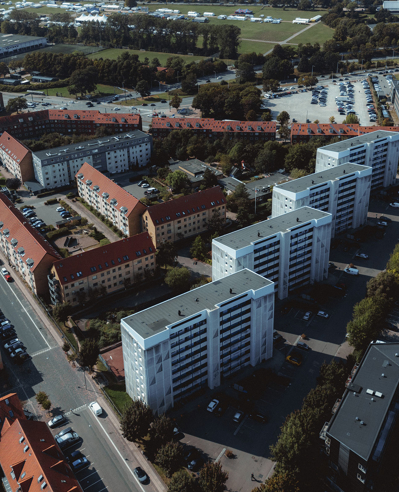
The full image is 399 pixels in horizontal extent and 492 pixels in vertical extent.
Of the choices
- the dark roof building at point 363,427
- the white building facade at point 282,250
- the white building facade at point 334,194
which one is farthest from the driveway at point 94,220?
the dark roof building at point 363,427

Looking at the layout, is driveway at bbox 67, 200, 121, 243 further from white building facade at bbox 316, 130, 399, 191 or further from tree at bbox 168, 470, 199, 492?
tree at bbox 168, 470, 199, 492

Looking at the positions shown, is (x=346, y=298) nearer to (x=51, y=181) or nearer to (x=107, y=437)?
(x=107, y=437)

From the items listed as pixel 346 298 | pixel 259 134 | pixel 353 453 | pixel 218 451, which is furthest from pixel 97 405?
pixel 259 134

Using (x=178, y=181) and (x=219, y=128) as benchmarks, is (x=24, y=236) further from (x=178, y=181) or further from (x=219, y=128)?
(x=219, y=128)

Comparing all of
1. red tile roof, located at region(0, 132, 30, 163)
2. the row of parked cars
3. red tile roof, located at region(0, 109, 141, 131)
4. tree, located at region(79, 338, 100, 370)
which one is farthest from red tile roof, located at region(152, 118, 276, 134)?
tree, located at region(79, 338, 100, 370)

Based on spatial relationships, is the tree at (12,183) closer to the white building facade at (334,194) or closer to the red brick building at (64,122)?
the red brick building at (64,122)

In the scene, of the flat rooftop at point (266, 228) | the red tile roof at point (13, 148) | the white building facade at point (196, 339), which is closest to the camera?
the white building facade at point (196, 339)

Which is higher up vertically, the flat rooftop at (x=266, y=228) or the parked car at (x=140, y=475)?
the flat rooftop at (x=266, y=228)

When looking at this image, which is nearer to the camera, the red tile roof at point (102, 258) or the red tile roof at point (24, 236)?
→ the red tile roof at point (102, 258)
